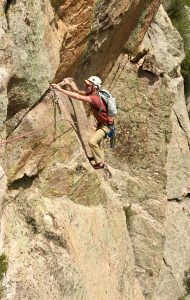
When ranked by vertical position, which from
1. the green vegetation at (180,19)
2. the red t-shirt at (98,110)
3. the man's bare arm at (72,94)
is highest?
the man's bare arm at (72,94)

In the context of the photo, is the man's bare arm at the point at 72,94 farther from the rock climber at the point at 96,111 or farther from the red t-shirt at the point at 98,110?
the red t-shirt at the point at 98,110

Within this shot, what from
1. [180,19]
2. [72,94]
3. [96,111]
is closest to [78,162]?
[96,111]

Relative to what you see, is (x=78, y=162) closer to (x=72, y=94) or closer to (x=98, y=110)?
(x=98, y=110)

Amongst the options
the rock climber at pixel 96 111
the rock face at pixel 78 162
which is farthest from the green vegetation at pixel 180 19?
the rock climber at pixel 96 111

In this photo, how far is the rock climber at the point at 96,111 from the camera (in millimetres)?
14942

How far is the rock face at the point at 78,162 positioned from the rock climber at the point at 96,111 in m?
0.42

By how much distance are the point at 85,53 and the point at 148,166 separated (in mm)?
6990

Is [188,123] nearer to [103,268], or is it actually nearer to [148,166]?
[148,166]

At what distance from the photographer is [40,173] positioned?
47.6 feet

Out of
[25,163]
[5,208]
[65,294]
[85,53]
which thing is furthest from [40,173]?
[85,53]

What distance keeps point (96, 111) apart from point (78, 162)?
1720 mm

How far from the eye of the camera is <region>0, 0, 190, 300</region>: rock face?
1274 cm

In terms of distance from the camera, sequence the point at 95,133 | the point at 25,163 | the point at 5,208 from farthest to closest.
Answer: the point at 95,133 < the point at 25,163 < the point at 5,208

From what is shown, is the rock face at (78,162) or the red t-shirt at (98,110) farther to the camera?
the red t-shirt at (98,110)
